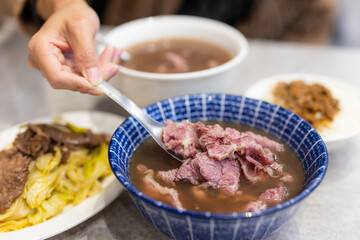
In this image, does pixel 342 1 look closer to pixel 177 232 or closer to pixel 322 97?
pixel 322 97

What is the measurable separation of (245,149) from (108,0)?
2.48m

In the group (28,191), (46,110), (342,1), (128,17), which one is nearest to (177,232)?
(28,191)

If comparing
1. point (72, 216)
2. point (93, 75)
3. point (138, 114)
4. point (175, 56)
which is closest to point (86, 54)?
point (93, 75)

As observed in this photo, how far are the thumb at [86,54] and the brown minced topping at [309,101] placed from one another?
0.95 metres

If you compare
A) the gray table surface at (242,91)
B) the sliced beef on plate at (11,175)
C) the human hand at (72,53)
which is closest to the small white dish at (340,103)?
the gray table surface at (242,91)

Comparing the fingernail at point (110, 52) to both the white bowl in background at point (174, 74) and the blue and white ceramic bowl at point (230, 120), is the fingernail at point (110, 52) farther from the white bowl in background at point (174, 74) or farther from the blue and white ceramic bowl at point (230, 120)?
the blue and white ceramic bowl at point (230, 120)

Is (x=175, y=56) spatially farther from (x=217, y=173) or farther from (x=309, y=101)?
(x=217, y=173)

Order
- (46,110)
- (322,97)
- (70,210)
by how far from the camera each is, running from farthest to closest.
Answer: (46,110), (322,97), (70,210)

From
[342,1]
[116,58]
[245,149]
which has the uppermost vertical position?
[116,58]

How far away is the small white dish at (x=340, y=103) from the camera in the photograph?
5.24 feet

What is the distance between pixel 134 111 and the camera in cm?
142

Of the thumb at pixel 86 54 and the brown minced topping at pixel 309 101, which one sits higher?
the thumb at pixel 86 54

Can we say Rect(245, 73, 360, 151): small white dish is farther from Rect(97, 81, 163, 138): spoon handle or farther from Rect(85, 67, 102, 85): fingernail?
Rect(85, 67, 102, 85): fingernail

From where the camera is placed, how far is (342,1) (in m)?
4.37
